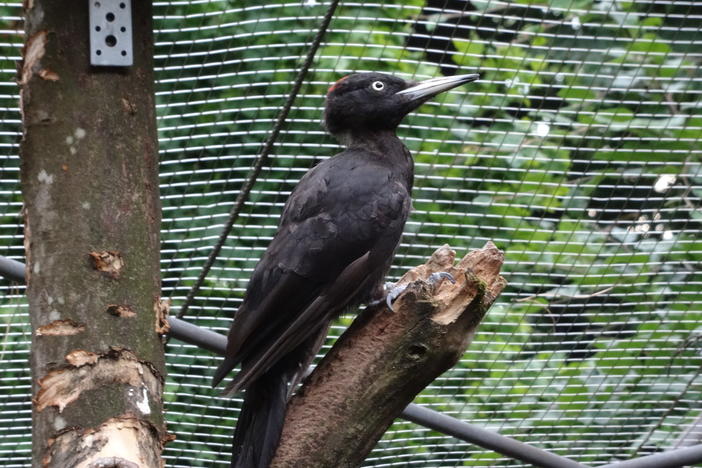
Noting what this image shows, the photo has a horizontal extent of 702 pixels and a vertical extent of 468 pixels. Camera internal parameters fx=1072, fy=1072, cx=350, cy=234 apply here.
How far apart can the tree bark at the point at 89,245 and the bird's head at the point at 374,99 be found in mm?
1069

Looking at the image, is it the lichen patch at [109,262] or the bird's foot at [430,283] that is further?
the bird's foot at [430,283]

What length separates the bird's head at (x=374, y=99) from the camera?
371 centimetres

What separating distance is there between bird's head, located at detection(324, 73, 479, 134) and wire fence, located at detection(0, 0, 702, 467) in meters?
0.27

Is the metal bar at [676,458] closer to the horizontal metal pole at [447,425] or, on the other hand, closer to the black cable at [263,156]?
the horizontal metal pole at [447,425]

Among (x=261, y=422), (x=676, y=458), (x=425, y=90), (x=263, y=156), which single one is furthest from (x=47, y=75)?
(x=676, y=458)

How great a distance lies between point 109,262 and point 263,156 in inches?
49.0

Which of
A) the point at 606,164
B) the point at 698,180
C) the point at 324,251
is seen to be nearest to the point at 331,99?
the point at 324,251

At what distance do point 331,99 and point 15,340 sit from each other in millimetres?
1663

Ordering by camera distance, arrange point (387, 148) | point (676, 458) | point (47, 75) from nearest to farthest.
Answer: point (47, 75) → point (387, 148) → point (676, 458)

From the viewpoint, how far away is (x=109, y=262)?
2549mm

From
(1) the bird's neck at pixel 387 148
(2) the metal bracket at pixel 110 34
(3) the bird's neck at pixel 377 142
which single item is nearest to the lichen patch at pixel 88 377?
(2) the metal bracket at pixel 110 34

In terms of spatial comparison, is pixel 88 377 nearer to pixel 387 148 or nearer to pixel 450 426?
pixel 387 148

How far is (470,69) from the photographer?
168 inches

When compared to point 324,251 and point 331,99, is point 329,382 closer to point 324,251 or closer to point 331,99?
point 324,251
